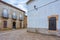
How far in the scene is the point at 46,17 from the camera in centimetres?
1212

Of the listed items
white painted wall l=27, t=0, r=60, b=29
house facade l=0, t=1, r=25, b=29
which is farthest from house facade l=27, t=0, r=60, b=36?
house facade l=0, t=1, r=25, b=29

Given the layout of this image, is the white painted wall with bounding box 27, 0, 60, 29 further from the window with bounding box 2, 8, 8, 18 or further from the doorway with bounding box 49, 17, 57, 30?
the window with bounding box 2, 8, 8, 18

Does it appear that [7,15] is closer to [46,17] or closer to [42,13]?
[42,13]

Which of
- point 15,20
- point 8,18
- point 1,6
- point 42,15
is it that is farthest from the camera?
point 15,20

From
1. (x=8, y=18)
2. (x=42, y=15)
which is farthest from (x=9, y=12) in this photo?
(x=42, y=15)

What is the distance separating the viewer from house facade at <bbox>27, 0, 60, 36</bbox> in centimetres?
1084

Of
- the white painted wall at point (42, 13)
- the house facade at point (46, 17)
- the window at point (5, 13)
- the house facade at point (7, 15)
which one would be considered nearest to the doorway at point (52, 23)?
the house facade at point (46, 17)

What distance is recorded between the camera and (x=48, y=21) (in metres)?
11.9

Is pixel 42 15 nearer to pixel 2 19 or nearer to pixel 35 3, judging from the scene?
pixel 35 3

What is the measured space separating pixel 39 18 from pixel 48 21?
1.91 m

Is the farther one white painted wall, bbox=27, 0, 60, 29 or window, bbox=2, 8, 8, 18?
window, bbox=2, 8, 8, 18

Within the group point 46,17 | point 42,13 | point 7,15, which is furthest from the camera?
point 7,15

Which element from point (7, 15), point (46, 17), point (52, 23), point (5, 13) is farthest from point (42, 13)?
point (7, 15)

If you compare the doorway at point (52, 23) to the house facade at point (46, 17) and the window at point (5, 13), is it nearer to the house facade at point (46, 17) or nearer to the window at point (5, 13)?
the house facade at point (46, 17)
